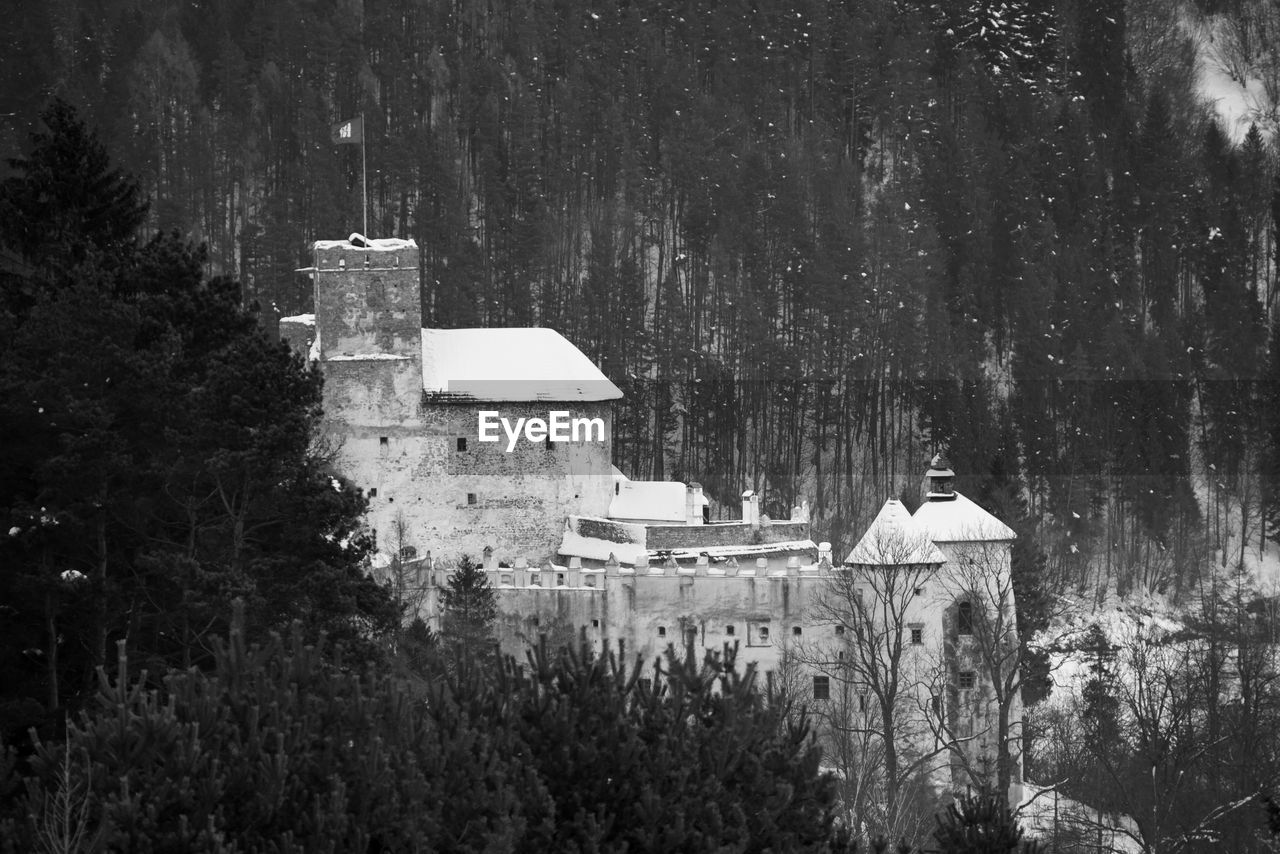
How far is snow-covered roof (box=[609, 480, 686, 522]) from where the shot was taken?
6456cm

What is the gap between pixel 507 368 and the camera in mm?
65812

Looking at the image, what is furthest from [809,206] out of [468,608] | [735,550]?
[468,608]

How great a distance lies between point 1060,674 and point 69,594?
121 ft

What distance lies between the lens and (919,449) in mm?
91125

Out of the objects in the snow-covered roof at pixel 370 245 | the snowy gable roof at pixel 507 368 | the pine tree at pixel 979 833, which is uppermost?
the snow-covered roof at pixel 370 245

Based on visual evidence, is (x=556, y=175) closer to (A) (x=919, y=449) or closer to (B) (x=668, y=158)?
(B) (x=668, y=158)

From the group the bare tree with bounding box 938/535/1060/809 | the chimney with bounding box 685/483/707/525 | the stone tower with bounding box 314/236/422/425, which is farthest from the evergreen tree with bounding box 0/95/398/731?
the chimney with bounding box 685/483/707/525

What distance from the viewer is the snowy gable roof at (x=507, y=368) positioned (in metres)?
64.6

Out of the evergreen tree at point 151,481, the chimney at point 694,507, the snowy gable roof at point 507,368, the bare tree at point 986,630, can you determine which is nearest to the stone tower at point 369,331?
the snowy gable roof at point 507,368

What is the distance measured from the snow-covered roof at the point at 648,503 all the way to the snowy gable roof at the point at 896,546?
28.8 ft

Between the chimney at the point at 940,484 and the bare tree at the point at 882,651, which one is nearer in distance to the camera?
the bare tree at the point at 882,651

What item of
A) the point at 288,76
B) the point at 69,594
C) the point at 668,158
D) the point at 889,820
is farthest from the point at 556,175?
the point at 69,594

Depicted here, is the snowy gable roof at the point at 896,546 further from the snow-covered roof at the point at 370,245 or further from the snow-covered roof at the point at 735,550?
the snow-covered roof at the point at 370,245

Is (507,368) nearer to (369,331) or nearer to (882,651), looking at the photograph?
(369,331)
